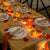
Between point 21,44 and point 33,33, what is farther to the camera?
point 33,33

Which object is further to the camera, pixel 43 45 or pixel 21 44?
pixel 43 45

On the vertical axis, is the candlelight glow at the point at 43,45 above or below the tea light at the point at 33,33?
below

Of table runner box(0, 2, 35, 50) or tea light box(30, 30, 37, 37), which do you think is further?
tea light box(30, 30, 37, 37)

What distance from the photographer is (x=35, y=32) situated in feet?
4.91

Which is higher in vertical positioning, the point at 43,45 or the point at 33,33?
the point at 33,33

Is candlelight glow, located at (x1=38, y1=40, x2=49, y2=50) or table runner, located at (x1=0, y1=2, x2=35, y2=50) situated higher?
table runner, located at (x1=0, y1=2, x2=35, y2=50)

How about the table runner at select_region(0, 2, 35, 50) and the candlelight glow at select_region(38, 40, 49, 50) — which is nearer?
the table runner at select_region(0, 2, 35, 50)

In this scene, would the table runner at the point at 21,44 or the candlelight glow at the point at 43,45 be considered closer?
the table runner at the point at 21,44

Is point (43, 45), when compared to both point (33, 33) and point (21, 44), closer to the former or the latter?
point (33, 33)

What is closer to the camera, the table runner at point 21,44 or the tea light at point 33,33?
the table runner at point 21,44

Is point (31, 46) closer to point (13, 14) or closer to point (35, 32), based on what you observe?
point (35, 32)

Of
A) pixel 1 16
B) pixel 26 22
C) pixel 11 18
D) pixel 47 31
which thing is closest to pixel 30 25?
pixel 26 22

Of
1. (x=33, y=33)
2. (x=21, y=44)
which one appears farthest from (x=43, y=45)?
(x=21, y=44)

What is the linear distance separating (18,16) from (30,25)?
14.3 inches
